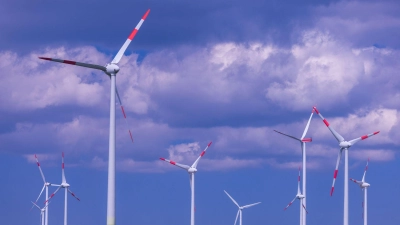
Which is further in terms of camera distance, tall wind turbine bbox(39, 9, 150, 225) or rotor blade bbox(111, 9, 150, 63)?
rotor blade bbox(111, 9, 150, 63)

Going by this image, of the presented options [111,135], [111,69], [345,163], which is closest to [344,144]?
[345,163]

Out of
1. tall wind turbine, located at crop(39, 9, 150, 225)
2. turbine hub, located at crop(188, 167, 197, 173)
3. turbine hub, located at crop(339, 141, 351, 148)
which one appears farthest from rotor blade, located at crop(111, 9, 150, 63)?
turbine hub, located at crop(188, 167, 197, 173)

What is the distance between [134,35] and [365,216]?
74196 millimetres

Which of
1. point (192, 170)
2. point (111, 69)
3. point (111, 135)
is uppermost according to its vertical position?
point (111, 69)

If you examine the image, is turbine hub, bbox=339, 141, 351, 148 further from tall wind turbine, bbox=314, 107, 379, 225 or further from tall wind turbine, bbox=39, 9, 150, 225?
tall wind turbine, bbox=39, 9, 150, 225

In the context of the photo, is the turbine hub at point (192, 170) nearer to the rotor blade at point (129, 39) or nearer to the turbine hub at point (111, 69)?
the rotor blade at point (129, 39)

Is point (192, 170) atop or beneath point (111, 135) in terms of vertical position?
atop

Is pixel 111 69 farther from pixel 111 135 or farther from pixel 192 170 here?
pixel 192 170

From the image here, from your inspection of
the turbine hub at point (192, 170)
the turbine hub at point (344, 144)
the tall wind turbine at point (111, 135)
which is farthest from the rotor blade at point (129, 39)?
the turbine hub at point (192, 170)

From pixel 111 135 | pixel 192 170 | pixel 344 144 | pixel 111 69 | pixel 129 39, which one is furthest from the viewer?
pixel 192 170

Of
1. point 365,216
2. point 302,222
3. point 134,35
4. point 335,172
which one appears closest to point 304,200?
point 302,222

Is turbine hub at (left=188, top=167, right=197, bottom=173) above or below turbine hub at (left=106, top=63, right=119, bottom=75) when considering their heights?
below

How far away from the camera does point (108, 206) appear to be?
73.4 m

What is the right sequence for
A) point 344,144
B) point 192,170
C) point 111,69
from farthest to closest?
point 192,170 → point 344,144 → point 111,69
